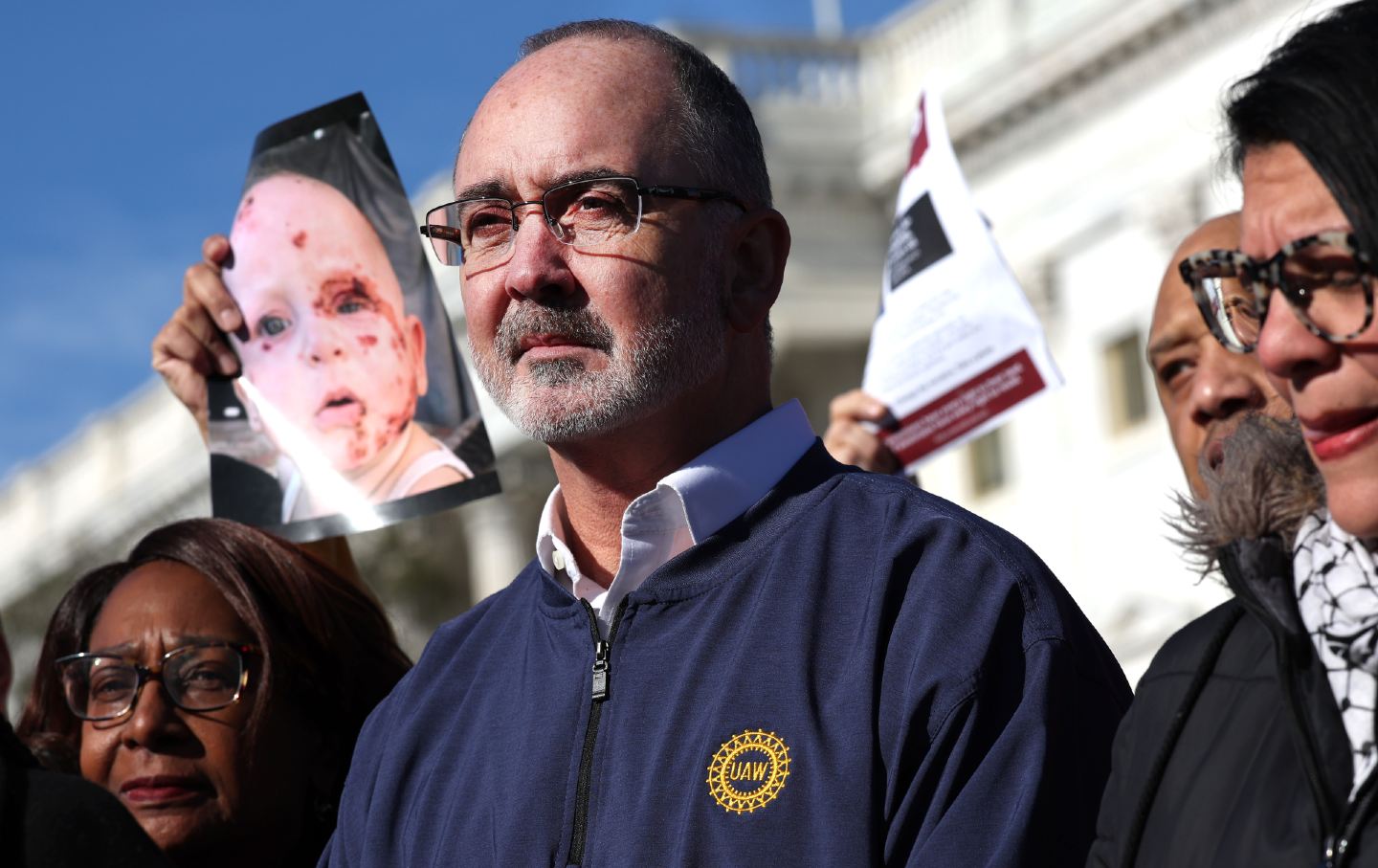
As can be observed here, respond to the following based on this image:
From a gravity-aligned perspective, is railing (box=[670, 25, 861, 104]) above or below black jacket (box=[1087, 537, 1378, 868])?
above

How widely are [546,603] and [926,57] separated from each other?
93.6 feet

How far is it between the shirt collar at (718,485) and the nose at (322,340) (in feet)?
5.91

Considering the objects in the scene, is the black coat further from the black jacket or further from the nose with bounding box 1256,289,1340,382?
the nose with bounding box 1256,289,1340,382

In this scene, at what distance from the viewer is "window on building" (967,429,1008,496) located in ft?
101

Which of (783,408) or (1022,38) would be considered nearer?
(783,408)

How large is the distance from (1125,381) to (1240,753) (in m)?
26.0

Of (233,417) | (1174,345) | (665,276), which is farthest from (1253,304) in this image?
(233,417)

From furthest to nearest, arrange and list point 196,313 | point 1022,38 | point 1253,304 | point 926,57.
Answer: point 926,57, point 1022,38, point 196,313, point 1253,304

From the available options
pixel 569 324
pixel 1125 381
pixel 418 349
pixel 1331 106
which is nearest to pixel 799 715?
pixel 569 324

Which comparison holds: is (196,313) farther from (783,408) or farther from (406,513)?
(783,408)

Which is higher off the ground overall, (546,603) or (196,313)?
(196,313)

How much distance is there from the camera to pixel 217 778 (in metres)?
4.99

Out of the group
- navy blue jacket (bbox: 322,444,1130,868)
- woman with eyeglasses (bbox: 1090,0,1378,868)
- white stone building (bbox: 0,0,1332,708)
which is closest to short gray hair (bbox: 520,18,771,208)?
navy blue jacket (bbox: 322,444,1130,868)

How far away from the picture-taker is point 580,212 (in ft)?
12.9
